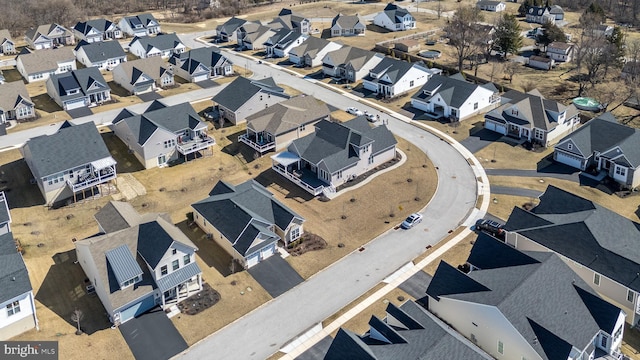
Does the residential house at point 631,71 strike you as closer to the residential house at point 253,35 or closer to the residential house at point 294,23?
the residential house at point 294,23

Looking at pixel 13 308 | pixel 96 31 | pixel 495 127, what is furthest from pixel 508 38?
pixel 13 308

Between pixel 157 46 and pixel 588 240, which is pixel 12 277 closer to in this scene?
pixel 588 240

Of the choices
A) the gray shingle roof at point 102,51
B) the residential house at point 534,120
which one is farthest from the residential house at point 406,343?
the gray shingle roof at point 102,51

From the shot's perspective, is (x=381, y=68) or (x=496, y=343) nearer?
(x=496, y=343)

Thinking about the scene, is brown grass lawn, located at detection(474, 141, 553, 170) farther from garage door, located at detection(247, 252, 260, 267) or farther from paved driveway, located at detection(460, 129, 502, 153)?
garage door, located at detection(247, 252, 260, 267)

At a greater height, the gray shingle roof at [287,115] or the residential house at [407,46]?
the gray shingle roof at [287,115]

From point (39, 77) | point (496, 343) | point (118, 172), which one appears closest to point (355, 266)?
point (496, 343)

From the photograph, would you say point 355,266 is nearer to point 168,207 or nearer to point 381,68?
point 168,207
